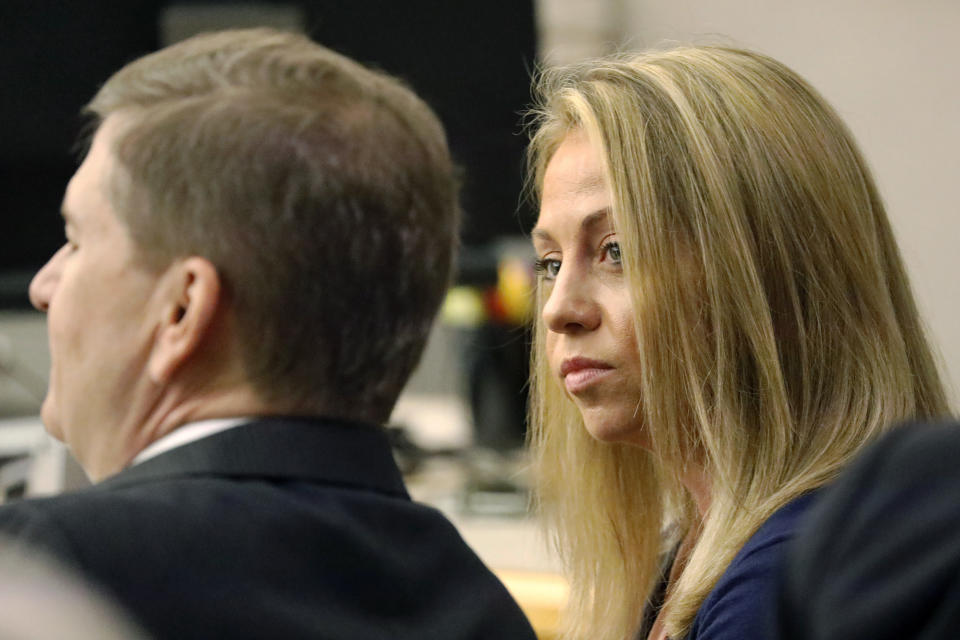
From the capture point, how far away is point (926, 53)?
2328 millimetres

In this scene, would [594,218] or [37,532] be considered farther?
[594,218]

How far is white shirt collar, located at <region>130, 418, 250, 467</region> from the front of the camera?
0.66 metres

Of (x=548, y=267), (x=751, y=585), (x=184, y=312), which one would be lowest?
(x=751, y=585)

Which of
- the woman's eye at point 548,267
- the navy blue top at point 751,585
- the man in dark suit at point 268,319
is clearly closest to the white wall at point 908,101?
the woman's eye at point 548,267

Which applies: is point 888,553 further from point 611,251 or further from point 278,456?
point 611,251

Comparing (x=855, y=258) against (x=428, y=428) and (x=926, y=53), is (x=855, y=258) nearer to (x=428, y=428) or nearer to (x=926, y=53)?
(x=926, y=53)

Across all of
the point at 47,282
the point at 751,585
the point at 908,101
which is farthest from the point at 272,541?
the point at 908,101

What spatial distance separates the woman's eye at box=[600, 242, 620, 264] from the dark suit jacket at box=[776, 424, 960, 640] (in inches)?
26.4

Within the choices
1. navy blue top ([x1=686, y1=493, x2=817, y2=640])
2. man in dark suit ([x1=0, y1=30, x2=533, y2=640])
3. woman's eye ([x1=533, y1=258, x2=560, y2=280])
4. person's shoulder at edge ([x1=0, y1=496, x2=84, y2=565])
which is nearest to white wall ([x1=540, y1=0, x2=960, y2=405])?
woman's eye ([x1=533, y1=258, x2=560, y2=280])

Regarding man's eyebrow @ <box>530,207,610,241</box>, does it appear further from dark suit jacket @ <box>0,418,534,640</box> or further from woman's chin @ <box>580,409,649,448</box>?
dark suit jacket @ <box>0,418,534,640</box>

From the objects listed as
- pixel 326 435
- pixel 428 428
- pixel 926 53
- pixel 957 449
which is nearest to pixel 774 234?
pixel 326 435

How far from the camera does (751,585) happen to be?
0.90 metres

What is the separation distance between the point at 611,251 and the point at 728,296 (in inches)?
4.6

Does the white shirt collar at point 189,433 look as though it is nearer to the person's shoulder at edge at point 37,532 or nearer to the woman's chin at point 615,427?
the person's shoulder at edge at point 37,532
